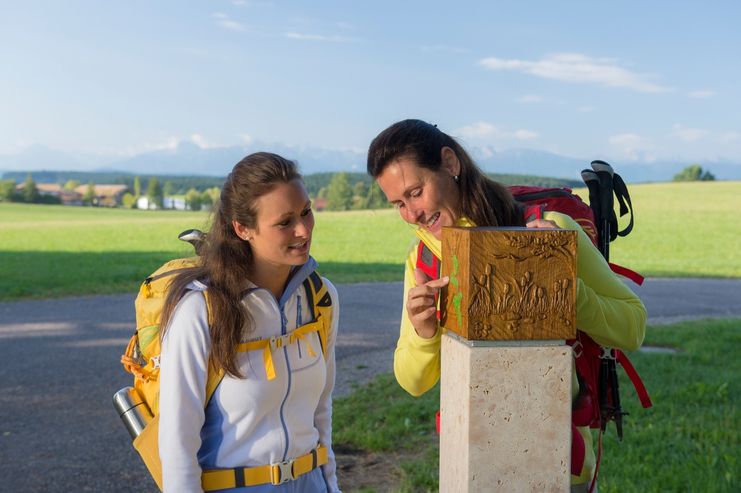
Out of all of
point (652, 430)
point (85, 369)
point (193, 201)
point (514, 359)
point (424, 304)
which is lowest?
point (193, 201)

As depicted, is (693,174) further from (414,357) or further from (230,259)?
(230,259)

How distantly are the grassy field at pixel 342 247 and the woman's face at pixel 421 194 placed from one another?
5657 millimetres

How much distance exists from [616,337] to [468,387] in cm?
59

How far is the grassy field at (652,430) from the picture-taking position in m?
5.02

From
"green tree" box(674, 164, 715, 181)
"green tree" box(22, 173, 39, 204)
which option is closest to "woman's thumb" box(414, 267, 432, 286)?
"green tree" box(22, 173, 39, 204)

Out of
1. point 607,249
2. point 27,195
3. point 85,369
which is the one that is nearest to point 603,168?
point 607,249

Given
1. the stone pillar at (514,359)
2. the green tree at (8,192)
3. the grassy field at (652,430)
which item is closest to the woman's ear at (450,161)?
the stone pillar at (514,359)

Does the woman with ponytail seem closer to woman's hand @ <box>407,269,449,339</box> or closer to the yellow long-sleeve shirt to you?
the yellow long-sleeve shirt

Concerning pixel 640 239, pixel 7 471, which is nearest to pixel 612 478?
pixel 7 471

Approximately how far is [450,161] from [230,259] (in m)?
0.76

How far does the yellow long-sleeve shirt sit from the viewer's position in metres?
2.24

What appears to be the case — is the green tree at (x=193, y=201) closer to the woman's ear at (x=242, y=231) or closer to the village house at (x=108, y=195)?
the village house at (x=108, y=195)

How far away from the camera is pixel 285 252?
101 inches

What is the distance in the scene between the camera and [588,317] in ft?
7.30
